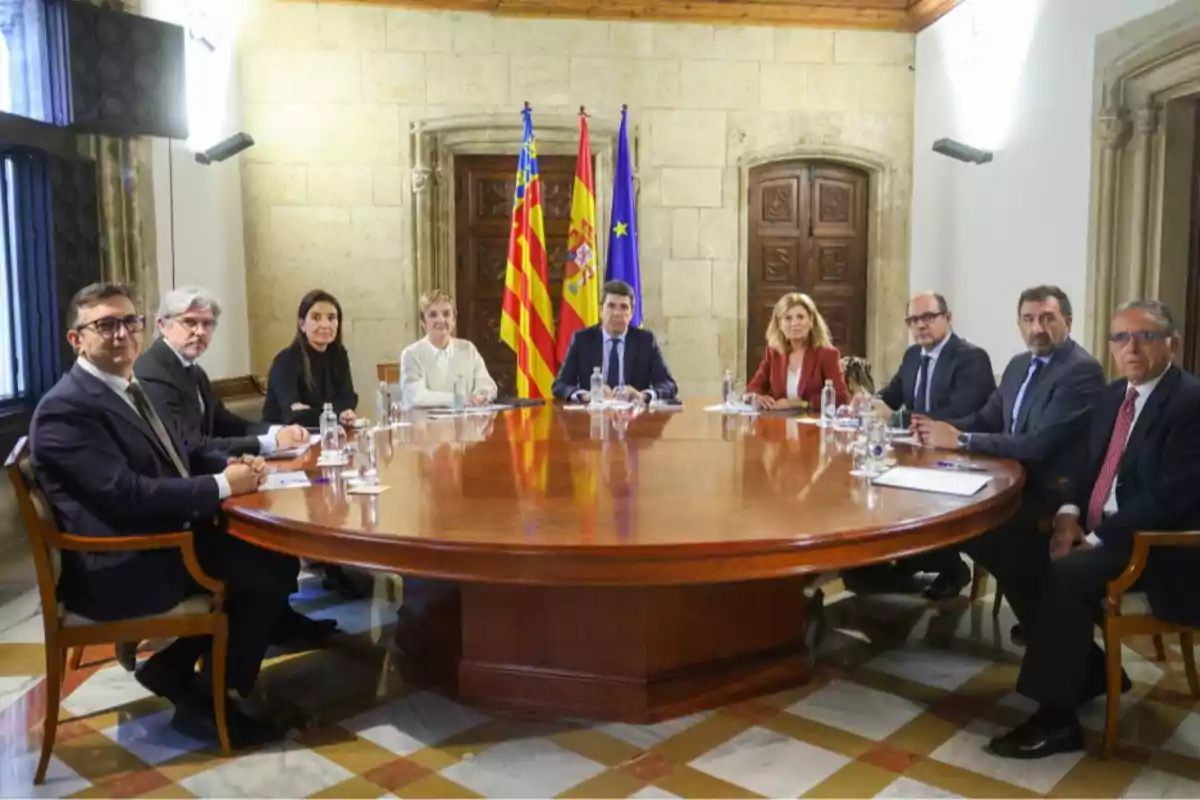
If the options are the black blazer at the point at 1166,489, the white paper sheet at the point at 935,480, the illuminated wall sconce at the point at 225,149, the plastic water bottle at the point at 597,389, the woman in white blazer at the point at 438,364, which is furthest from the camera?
the illuminated wall sconce at the point at 225,149

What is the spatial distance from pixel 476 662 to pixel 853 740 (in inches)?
41.8

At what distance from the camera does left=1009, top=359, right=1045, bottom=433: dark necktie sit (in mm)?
3393

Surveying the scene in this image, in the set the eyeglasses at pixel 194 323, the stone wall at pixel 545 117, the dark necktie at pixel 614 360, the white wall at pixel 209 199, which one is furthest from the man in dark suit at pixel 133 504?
the stone wall at pixel 545 117

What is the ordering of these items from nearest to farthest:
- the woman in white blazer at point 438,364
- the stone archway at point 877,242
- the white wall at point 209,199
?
the woman in white blazer at point 438,364, the white wall at point 209,199, the stone archway at point 877,242

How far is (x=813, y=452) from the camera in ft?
Answer: 10.7

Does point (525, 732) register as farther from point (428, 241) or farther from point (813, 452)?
point (428, 241)

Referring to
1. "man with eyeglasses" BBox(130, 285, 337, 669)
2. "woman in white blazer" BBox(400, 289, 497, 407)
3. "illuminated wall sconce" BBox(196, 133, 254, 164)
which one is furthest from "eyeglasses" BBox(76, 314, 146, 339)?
"illuminated wall sconce" BBox(196, 133, 254, 164)

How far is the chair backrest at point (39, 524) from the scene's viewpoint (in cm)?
237

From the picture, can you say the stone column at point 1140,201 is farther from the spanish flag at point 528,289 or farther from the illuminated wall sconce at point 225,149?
the illuminated wall sconce at point 225,149

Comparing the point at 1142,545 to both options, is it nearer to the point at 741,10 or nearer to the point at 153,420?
the point at 153,420

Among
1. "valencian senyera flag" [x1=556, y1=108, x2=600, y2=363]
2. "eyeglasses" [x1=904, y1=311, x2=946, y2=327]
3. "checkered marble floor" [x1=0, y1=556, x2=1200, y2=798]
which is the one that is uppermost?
"valencian senyera flag" [x1=556, y1=108, x2=600, y2=363]

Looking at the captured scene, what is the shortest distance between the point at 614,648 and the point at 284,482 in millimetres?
1021

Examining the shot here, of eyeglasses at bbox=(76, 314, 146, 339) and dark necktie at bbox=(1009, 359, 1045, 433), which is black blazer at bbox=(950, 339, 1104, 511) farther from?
eyeglasses at bbox=(76, 314, 146, 339)

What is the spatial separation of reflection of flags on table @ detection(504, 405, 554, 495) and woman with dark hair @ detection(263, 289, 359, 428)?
27.6 inches
